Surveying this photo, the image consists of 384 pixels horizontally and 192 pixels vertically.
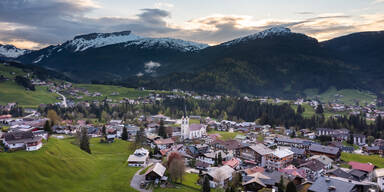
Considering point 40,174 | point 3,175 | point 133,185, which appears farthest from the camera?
point 133,185

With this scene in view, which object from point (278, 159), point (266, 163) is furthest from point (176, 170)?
point (278, 159)

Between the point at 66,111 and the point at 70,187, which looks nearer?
the point at 70,187

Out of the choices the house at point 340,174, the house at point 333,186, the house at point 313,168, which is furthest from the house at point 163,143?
the house at point 333,186

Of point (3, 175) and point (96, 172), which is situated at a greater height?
point (3, 175)

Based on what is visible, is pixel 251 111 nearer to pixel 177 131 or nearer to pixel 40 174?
pixel 177 131

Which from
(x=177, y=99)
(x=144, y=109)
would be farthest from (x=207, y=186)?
(x=177, y=99)
